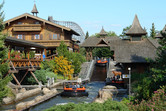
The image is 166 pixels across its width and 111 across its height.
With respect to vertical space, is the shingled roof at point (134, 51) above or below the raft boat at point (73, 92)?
above

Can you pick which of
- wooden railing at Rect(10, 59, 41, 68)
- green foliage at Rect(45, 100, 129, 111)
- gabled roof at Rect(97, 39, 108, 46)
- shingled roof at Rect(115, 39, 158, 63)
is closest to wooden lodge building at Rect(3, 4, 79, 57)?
wooden railing at Rect(10, 59, 41, 68)

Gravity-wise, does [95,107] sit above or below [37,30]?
below

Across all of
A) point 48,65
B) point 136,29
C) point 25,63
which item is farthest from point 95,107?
point 48,65

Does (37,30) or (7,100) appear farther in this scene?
(37,30)

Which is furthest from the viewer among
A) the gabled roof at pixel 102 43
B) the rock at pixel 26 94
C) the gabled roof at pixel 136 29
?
the gabled roof at pixel 102 43

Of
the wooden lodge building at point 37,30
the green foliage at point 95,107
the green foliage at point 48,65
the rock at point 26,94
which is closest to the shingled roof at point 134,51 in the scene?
the rock at point 26,94

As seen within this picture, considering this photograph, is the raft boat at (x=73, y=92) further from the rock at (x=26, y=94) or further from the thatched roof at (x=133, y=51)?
the thatched roof at (x=133, y=51)

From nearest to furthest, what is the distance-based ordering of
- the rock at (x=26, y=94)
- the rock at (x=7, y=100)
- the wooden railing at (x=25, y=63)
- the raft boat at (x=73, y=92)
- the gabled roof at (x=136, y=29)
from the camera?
the rock at (x=7, y=100)
the rock at (x=26, y=94)
the raft boat at (x=73, y=92)
the wooden railing at (x=25, y=63)
the gabled roof at (x=136, y=29)

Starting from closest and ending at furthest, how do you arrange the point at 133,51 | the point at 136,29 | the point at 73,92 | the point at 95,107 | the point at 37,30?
the point at 95,107
the point at 73,92
the point at 133,51
the point at 136,29
the point at 37,30

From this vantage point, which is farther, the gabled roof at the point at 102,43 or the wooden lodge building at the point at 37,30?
the gabled roof at the point at 102,43

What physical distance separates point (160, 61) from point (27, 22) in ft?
119

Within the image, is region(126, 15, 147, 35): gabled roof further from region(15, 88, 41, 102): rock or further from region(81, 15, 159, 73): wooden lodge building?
region(15, 88, 41, 102): rock

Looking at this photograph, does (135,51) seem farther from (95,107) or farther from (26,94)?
(95,107)

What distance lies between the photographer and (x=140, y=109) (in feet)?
42.7
